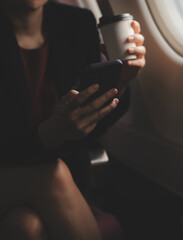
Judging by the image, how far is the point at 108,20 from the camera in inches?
29.9

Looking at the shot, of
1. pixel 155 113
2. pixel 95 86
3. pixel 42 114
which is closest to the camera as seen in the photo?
pixel 95 86

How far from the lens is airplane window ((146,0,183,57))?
983mm

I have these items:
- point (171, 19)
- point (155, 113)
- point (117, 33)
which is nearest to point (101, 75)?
point (117, 33)

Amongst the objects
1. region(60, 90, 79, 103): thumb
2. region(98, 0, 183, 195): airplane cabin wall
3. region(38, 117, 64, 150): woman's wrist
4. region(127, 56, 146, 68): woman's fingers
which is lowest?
region(98, 0, 183, 195): airplane cabin wall

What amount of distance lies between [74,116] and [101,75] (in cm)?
11

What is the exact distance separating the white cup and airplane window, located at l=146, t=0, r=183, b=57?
260 mm

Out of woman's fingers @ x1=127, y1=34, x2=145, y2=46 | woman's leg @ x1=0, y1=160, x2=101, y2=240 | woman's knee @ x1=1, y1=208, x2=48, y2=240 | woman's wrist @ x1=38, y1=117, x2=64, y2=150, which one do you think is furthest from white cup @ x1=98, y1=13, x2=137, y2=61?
woman's knee @ x1=1, y1=208, x2=48, y2=240

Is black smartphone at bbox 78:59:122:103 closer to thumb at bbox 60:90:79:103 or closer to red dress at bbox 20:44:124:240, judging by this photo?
thumb at bbox 60:90:79:103

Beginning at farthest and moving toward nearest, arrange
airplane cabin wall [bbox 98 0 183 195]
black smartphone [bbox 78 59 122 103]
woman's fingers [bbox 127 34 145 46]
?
airplane cabin wall [bbox 98 0 183 195] → woman's fingers [bbox 127 34 145 46] → black smartphone [bbox 78 59 122 103]

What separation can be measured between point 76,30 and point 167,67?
34cm

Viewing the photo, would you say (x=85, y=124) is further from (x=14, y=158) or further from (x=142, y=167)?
(x=142, y=167)

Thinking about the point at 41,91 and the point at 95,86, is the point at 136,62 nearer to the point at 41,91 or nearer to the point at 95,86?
the point at 95,86

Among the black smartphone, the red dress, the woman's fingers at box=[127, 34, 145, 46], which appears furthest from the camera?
the red dress

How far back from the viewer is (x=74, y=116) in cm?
71
